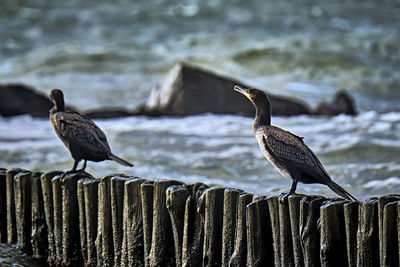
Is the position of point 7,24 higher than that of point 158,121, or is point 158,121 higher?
point 7,24

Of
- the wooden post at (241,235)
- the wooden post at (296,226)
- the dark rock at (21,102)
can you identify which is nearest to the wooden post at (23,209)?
the wooden post at (241,235)

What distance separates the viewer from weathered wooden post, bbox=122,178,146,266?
209 inches

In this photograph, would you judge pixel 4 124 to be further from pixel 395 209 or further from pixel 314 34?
pixel 314 34

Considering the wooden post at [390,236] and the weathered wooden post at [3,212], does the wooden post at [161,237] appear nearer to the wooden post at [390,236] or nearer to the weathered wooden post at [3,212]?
the wooden post at [390,236]

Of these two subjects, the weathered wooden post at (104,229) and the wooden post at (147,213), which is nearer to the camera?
the wooden post at (147,213)

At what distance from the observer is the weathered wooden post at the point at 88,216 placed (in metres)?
5.64

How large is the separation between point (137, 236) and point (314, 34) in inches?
1215

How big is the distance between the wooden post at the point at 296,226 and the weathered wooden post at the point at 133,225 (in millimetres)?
1180

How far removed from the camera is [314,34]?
35.2m

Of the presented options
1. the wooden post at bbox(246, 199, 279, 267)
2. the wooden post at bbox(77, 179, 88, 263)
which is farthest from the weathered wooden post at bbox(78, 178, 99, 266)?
the wooden post at bbox(246, 199, 279, 267)

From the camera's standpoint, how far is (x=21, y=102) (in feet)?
59.9

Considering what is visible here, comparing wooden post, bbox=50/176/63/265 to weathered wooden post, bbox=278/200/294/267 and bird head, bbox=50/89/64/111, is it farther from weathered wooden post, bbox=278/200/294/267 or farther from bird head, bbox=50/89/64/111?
weathered wooden post, bbox=278/200/294/267

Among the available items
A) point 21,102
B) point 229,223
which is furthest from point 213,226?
point 21,102

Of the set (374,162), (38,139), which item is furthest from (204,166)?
(38,139)
